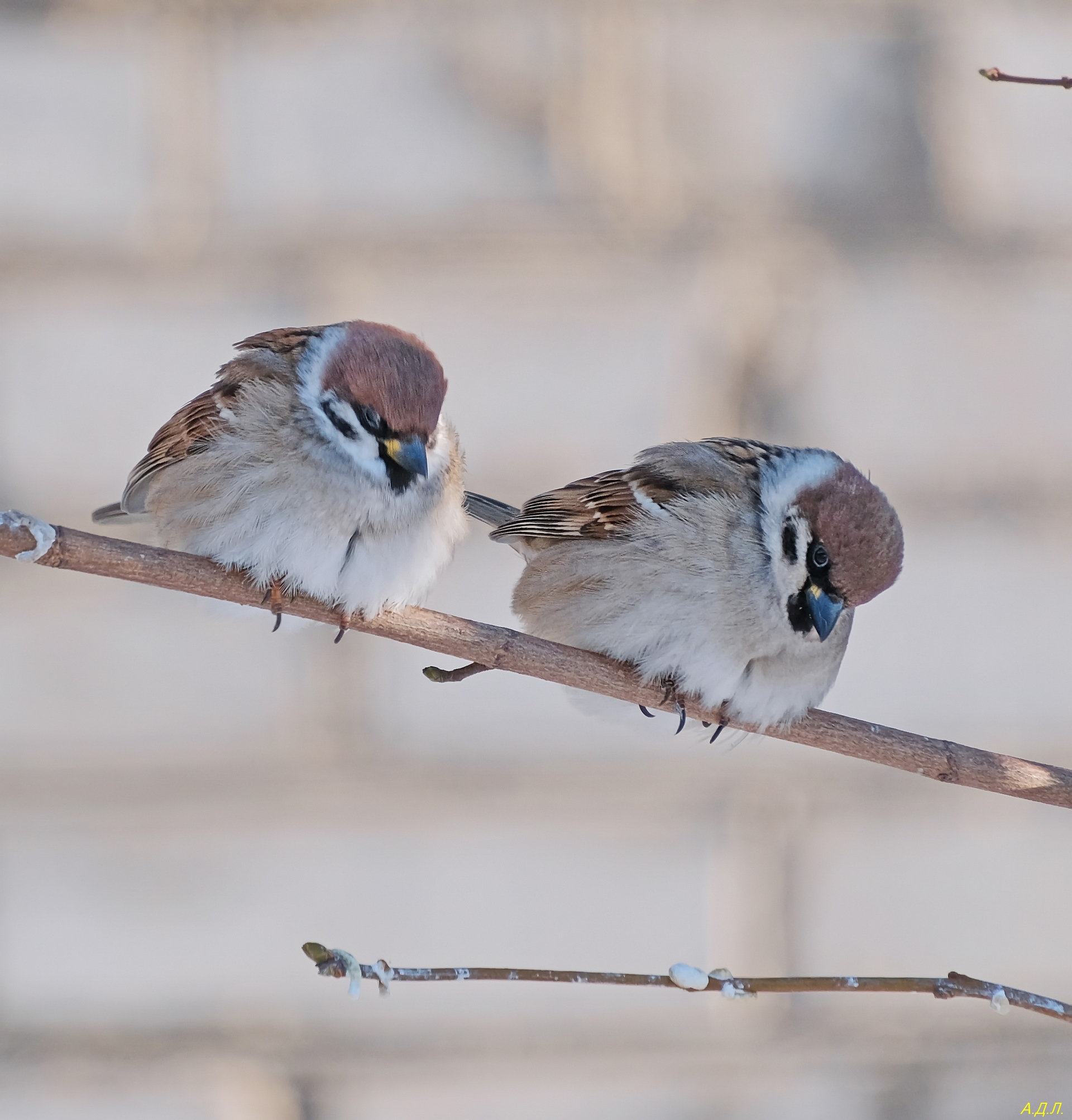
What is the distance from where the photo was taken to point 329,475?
1.14m

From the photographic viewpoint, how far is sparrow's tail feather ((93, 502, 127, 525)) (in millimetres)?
1396

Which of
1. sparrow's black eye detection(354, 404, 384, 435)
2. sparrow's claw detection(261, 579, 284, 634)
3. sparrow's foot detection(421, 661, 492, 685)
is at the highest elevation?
sparrow's black eye detection(354, 404, 384, 435)

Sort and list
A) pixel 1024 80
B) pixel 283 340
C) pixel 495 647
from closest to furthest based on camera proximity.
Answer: pixel 1024 80
pixel 495 647
pixel 283 340

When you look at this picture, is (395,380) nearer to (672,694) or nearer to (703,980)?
(672,694)

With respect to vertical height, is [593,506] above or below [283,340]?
below

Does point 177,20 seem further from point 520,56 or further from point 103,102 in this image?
point 520,56

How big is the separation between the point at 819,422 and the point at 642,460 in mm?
587

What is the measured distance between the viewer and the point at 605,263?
183 cm

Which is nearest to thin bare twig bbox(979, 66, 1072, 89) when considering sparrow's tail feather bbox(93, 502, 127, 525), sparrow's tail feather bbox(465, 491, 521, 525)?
sparrow's tail feather bbox(465, 491, 521, 525)

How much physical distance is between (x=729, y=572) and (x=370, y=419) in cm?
37

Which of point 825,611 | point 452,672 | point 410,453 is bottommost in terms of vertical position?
point 452,672

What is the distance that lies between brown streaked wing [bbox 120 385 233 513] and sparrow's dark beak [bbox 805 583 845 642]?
0.58 meters

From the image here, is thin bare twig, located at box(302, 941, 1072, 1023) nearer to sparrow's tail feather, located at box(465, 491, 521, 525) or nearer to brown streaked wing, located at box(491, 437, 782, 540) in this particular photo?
brown streaked wing, located at box(491, 437, 782, 540)

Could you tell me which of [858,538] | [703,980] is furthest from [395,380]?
[703,980]
